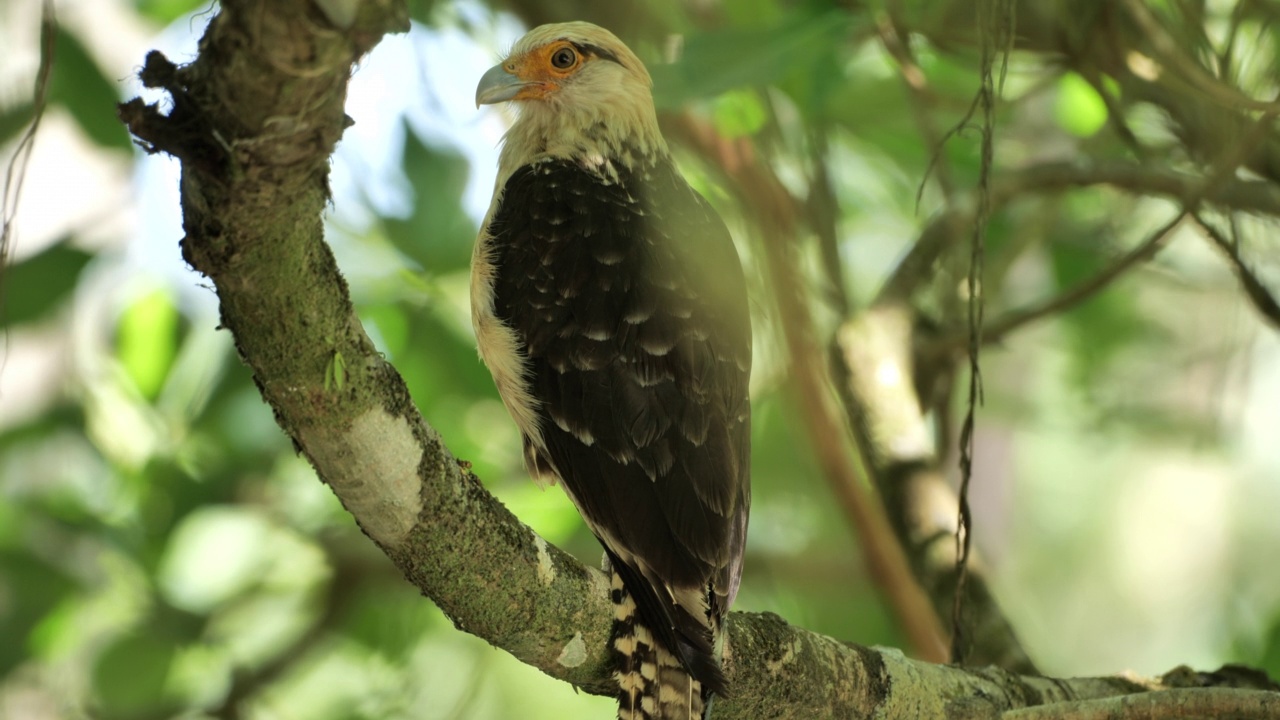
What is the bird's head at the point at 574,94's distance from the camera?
3891 millimetres

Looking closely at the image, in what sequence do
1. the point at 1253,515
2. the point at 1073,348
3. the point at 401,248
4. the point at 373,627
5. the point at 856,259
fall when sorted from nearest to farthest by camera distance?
the point at 401,248 < the point at 373,627 < the point at 1073,348 < the point at 856,259 < the point at 1253,515

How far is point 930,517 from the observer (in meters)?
3.93

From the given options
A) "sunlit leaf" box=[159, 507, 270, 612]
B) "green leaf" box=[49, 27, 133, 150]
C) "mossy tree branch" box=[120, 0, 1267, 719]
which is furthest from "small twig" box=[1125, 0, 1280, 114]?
"sunlit leaf" box=[159, 507, 270, 612]

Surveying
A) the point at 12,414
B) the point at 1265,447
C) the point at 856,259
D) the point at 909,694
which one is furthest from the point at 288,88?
the point at 1265,447

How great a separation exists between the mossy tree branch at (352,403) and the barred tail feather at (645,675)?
46mm

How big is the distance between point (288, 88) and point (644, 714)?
1695 mm

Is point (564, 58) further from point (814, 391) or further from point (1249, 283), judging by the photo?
point (1249, 283)

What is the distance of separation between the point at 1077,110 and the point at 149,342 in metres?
4.45

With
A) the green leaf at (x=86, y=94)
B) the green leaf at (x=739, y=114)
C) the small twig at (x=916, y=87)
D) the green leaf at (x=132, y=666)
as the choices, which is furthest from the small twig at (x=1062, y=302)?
the green leaf at (x=86, y=94)

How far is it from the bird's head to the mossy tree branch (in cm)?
169

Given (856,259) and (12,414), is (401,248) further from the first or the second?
(856,259)

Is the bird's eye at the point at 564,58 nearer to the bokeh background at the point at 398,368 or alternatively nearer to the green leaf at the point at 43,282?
the bokeh background at the point at 398,368

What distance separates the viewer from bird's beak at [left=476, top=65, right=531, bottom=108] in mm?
3951

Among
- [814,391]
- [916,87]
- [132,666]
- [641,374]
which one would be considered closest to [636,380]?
[641,374]
